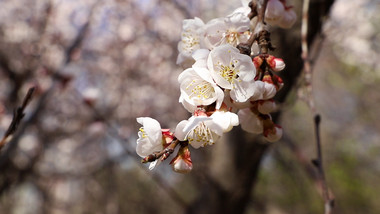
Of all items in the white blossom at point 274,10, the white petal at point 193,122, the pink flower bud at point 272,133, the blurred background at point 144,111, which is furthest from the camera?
the blurred background at point 144,111

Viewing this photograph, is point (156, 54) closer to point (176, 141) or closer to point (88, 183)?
point (88, 183)

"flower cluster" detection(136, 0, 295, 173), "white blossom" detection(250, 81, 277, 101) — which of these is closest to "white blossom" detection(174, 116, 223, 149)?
"flower cluster" detection(136, 0, 295, 173)

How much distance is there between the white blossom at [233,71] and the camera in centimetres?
53

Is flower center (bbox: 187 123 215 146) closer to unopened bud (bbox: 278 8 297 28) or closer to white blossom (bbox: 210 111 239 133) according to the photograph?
white blossom (bbox: 210 111 239 133)

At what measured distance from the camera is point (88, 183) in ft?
22.7

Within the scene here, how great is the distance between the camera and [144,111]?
5410 millimetres

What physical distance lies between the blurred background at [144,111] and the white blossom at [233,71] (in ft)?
3.48

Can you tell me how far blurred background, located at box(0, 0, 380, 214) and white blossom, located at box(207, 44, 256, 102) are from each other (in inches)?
41.7

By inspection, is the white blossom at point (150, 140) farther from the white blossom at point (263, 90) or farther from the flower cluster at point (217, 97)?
the white blossom at point (263, 90)

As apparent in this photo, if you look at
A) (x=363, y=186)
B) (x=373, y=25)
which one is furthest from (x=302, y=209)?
(x=373, y=25)

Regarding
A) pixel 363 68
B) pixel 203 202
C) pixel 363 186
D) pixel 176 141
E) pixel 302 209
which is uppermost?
pixel 176 141

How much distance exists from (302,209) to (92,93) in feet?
20.8

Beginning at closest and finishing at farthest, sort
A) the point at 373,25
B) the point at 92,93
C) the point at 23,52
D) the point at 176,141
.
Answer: the point at 176,141 < the point at 92,93 < the point at 23,52 < the point at 373,25

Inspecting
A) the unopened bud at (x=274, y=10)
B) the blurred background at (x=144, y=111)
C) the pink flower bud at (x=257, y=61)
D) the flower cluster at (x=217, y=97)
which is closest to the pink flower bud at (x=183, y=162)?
the flower cluster at (x=217, y=97)
